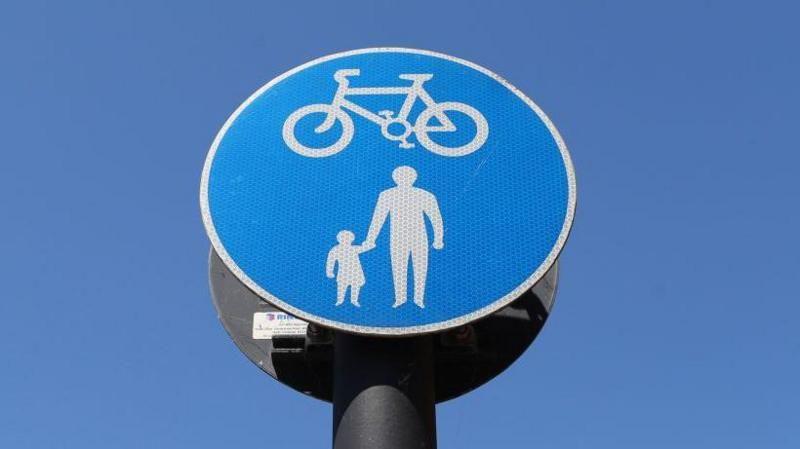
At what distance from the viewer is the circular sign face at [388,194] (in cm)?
318

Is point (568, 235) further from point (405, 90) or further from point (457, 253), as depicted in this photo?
point (405, 90)

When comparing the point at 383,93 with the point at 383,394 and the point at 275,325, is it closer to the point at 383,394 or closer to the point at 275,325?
the point at 275,325

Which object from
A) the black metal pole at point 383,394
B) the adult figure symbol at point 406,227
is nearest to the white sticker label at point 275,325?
the black metal pole at point 383,394

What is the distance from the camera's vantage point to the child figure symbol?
3.18 metres

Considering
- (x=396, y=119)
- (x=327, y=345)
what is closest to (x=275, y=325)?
(x=327, y=345)

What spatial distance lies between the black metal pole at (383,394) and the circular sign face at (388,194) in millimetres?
202

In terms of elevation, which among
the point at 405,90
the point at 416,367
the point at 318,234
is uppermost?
the point at 405,90

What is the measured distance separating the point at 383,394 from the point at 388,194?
71 cm

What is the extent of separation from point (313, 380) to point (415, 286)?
929mm

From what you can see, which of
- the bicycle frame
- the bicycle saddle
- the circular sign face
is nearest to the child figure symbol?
the circular sign face

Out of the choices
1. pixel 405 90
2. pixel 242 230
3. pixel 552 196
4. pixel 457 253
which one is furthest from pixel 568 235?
pixel 242 230

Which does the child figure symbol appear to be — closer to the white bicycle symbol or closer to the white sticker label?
the white bicycle symbol

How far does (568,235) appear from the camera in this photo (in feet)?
10.9

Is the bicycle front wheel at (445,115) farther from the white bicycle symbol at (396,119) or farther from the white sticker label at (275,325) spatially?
the white sticker label at (275,325)
